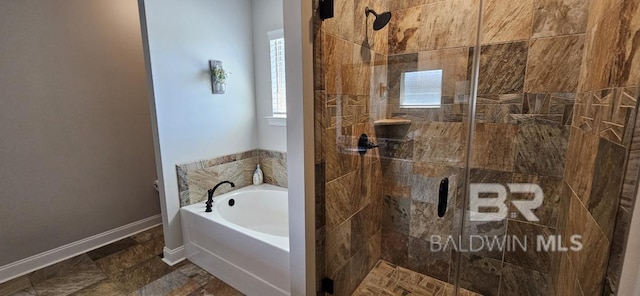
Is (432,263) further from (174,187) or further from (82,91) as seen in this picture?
(82,91)

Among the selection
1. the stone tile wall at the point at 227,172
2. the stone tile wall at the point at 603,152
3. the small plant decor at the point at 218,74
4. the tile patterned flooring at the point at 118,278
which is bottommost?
the tile patterned flooring at the point at 118,278

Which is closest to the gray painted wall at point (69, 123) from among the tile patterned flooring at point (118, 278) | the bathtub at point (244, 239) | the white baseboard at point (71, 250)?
the white baseboard at point (71, 250)

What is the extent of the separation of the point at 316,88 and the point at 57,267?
269 cm

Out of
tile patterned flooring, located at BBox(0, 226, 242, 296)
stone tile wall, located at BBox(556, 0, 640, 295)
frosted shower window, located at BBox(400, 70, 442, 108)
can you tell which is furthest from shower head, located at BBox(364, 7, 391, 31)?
tile patterned flooring, located at BBox(0, 226, 242, 296)

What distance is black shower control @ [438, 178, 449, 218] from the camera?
1.83 m

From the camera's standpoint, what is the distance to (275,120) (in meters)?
2.79

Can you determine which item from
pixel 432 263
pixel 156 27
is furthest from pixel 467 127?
pixel 156 27

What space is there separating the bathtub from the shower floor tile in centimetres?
62

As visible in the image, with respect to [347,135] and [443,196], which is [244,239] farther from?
[443,196]

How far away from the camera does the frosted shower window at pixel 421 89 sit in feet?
5.90

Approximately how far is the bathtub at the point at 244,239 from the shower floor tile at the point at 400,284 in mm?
624

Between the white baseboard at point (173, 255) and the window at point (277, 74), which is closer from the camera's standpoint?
the white baseboard at point (173, 255)

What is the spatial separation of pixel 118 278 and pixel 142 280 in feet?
0.67

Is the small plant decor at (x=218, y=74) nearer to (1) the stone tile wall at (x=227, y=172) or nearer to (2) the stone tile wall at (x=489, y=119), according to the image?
(1) the stone tile wall at (x=227, y=172)
